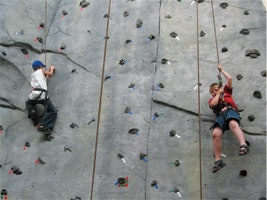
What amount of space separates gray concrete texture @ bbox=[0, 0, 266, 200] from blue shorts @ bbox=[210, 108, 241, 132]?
311mm

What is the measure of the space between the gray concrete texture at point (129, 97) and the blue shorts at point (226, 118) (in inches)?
12.2

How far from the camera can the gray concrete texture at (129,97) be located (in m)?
4.65

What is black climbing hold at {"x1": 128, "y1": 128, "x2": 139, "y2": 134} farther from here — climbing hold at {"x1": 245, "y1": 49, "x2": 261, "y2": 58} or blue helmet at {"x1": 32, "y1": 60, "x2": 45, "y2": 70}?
climbing hold at {"x1": 245, "y1": 49, "x2": 261, "y2": 58}

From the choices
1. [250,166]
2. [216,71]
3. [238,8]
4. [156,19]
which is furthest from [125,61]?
[250,166]

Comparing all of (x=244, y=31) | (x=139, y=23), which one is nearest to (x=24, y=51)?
(x=139, y=23)

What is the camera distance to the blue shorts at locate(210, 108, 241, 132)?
4367 mm

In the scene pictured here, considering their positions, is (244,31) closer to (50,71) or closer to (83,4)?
(83,4)

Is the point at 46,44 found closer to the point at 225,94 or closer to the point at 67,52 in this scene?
the point at 67,52

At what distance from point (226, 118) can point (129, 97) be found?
1185 millimetres

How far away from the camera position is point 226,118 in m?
4.39

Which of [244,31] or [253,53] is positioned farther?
[244,31]

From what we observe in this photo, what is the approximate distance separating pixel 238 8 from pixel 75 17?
6.34ft

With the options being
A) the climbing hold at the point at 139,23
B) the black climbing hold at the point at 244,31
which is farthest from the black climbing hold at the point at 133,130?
the black climbing hold at the point at 244,31

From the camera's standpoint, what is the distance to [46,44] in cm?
574
